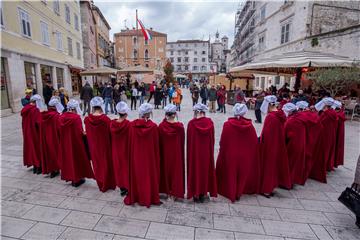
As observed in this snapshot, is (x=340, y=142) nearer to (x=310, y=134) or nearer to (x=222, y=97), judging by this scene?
(x=310, y=134)

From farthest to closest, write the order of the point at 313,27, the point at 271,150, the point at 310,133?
1. the point at 313,27
2. the point at 310,133
3. the point at 271,150

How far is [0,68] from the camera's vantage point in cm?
1071

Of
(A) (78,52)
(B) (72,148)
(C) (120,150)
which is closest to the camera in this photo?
(C) (120,150)

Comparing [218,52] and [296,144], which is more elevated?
[218,52]

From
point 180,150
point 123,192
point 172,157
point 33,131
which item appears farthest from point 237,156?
point 33,131

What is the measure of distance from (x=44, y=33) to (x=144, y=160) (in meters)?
17.3

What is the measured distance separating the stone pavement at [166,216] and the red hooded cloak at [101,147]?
0.28 meters

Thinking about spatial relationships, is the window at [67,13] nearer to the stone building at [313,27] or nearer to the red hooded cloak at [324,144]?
the stone building at [313,27]

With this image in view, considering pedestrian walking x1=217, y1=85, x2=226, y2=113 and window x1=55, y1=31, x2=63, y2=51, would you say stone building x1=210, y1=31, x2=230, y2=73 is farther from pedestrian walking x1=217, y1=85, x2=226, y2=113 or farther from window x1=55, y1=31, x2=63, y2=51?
pedestrian walking x1=217, y1=85, x2=226, y2=113

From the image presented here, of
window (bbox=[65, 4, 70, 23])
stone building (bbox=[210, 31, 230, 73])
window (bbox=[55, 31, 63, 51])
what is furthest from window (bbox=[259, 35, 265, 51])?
stone building (bbox=[210, 31, 230, 73])

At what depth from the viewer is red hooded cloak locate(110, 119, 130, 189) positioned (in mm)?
3426

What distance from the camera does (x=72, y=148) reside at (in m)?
3.93

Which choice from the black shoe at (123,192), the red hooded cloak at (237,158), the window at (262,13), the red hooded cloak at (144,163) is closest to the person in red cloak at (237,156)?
the red hooded cloak at (237,158)

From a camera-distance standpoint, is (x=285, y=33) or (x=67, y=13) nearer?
(x=285, y=33)
